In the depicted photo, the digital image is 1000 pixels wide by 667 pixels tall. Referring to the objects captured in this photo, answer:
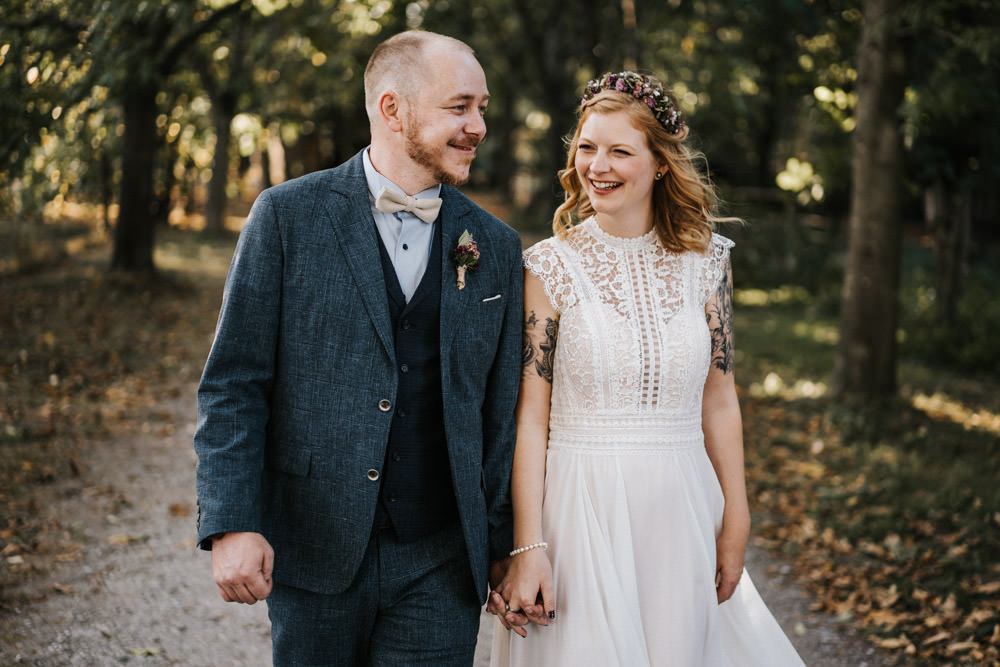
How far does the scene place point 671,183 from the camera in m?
3.18

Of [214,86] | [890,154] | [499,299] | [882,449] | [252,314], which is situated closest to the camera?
[252,314]

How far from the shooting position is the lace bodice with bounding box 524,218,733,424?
2994 mm

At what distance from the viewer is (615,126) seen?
2.99 m

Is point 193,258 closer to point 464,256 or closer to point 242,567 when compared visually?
point 464,256

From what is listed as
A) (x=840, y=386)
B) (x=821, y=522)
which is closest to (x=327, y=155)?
(x=840, y=386)

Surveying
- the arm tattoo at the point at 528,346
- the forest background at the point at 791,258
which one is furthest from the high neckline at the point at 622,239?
the forest background at the point at 791,258

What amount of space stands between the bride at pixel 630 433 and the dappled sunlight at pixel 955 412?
6.22m

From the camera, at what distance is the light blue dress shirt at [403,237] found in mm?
2662

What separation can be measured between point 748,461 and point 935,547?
7.11 feet

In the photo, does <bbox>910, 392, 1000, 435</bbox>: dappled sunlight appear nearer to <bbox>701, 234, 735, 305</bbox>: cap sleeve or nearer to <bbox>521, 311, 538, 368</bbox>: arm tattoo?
<bbox>701, 234, 735, 305</bbox>: cap sleeve

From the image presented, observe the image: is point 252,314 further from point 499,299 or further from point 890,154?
point 890,154

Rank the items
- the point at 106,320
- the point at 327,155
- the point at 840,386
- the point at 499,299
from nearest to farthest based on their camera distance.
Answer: the point at 499,299 → the point at 840,386 → the point at 106,320 → the point at 327,155

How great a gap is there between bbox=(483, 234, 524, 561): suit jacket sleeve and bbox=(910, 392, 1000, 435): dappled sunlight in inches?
270

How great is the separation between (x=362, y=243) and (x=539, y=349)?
72 centimetres
